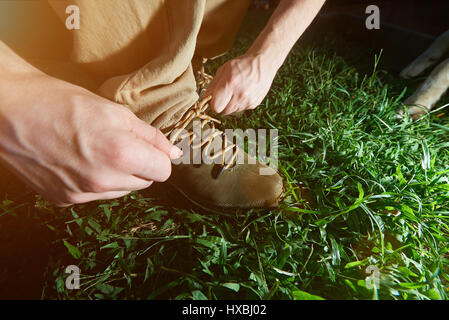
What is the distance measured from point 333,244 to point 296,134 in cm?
50

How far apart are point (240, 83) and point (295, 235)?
1.57 ft

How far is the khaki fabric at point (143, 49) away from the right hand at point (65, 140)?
0.60 feet

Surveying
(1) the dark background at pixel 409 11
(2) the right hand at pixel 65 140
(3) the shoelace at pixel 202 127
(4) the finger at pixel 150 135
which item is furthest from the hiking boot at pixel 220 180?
(1) the dark background at pixel 409 11

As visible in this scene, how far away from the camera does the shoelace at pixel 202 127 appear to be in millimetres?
739

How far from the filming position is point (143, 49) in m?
0.71

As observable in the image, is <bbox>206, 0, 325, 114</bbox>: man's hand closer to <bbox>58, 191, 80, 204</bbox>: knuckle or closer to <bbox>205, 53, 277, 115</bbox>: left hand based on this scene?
<bbox>205, 53, 277, 115</bbox>: left hand

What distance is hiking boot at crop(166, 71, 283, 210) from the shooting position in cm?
85

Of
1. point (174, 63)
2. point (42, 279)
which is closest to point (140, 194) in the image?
point (42, 279)

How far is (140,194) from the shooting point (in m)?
0.89

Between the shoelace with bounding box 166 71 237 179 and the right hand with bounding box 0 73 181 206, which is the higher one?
the shoelace with bounding box 166 71 237 179

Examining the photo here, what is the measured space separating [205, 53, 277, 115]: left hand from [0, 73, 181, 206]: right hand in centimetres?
28

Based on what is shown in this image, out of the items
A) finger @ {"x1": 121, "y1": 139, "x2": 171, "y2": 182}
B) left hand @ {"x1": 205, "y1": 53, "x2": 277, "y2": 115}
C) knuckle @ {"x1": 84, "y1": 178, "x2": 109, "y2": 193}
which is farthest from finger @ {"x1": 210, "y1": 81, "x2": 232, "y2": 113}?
knuckle @ {"x1": 84, "y1": 178, "x2": 109, "y2": 193}
